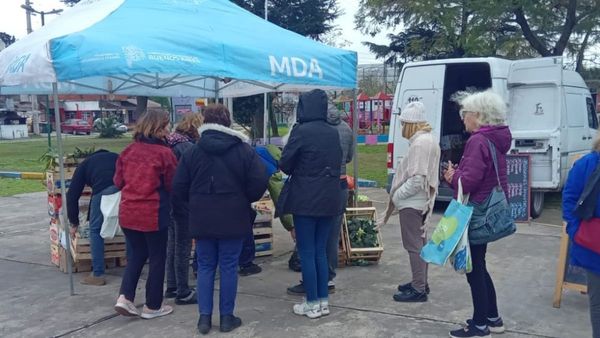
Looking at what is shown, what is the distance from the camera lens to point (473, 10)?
1545cm

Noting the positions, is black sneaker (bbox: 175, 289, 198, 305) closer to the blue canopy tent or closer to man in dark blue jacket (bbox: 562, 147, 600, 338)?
the blue canopy tent

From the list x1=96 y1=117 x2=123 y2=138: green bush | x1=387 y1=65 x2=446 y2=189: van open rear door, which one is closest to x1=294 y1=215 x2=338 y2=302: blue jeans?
x1=387 y1=65 x2=446 y2=189: van open rear door

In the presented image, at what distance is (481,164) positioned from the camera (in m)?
4.02

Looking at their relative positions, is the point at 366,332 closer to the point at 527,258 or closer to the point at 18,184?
the point at 527,258

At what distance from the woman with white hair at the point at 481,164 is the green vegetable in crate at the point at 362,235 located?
7.47ft

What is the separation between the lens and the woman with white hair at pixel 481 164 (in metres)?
4.04

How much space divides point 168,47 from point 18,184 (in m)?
11.7

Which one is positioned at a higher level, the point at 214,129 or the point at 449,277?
the point at 214,129

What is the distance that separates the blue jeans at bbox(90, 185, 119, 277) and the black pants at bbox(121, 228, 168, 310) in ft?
3.61

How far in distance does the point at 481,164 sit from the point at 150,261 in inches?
108

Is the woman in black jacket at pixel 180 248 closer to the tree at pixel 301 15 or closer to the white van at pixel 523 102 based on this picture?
the white van at pixel 523 102

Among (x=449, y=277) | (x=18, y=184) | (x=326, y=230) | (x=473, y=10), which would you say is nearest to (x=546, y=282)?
(x=449, y=277)

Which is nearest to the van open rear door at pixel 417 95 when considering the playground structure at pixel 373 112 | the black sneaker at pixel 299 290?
the black sneaker at pixel 299 290

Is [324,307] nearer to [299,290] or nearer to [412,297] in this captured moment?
[299,290]
